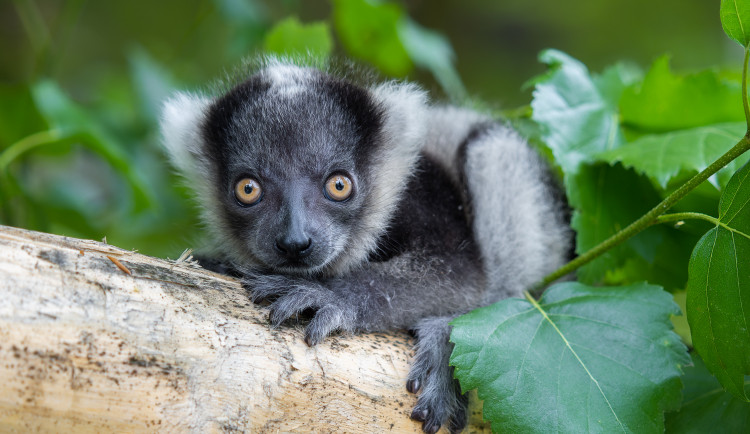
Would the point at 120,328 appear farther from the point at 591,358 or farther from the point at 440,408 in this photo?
the point at 591,358

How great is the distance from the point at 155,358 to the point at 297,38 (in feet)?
9.38

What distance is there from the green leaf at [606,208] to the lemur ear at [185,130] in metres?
1.99

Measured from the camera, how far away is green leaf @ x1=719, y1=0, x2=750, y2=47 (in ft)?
6.69

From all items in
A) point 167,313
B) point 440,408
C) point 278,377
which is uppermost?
point 167,313

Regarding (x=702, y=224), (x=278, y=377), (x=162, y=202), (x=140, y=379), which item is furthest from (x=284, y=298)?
(x=162, y=202)

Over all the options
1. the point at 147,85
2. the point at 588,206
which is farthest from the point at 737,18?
the point at 147,85

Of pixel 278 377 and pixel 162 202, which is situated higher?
pixel 162 202

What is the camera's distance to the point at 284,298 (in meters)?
2.57

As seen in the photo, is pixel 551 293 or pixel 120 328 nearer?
pixel 120 328

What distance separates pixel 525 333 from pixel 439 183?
119 centimetres

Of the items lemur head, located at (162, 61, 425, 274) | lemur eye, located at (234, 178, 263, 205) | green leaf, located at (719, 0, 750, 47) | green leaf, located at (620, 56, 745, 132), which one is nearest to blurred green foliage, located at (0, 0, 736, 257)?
lemur head, located at (162, 61, 425, 274)

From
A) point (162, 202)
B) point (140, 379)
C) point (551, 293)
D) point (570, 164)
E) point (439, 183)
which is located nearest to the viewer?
point (140, 379)

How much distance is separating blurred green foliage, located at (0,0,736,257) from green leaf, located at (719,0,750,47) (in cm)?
Result: 244

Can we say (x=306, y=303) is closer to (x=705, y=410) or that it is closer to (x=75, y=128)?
(x=705, y=410)
